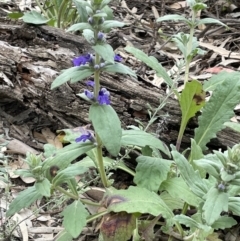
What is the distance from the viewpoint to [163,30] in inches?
170

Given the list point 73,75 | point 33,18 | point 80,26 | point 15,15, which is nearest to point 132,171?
point 73,75

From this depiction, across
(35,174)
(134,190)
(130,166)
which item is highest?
(35,174)

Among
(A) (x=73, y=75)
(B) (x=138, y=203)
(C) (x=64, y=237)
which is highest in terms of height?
(A) (x=73, y=75)

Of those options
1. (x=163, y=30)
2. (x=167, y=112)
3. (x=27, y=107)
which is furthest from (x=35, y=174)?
(x=163, y=30)

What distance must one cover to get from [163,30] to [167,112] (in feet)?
6.16

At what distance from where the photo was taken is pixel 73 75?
1.84 metres

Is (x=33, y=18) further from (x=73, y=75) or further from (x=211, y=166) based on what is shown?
(x=211, y=166)

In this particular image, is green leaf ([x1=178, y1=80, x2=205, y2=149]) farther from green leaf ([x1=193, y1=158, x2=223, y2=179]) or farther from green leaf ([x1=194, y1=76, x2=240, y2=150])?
green leaf ([x1=193, y1=158, x2=223, y2=179])

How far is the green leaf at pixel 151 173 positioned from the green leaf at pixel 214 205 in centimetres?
45

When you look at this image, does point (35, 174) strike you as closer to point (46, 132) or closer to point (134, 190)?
point (134, 190)

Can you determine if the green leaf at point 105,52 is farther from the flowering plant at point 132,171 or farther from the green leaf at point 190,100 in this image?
the green leaf at point 190,100

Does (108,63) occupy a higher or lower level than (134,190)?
higher

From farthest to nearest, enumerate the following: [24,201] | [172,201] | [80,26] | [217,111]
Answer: [217,111], [172,201], [24,201], [80,26]

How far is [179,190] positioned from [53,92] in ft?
3.39
